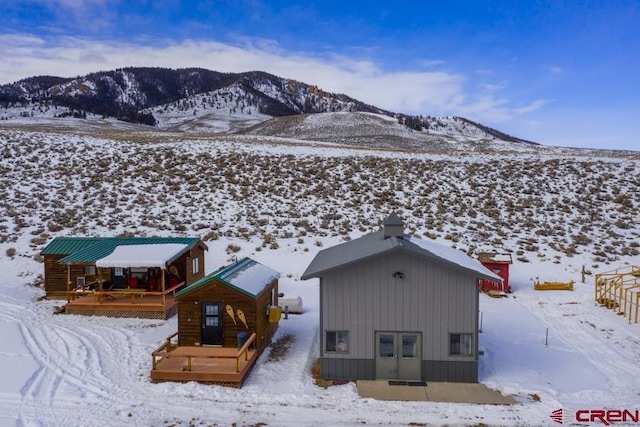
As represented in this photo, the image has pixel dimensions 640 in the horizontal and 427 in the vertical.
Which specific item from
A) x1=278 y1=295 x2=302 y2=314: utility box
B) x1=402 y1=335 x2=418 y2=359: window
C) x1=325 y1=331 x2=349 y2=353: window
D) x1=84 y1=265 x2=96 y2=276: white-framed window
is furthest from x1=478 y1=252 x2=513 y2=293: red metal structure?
x1=84 y1=265 x2=96 y2=276: white-framed window

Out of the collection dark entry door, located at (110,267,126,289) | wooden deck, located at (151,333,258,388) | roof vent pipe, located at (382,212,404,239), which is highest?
roof vent pipe, located at (382,212,404,239)

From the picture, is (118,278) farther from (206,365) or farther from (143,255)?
(206,365)

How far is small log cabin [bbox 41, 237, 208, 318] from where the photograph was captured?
66.8ft

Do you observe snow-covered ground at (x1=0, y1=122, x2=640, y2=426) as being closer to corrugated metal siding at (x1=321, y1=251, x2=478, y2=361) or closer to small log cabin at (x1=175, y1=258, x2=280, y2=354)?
small log cabin at (x1=175, y1=258, x2=280, y2=354)

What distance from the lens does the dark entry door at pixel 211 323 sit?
622 inches

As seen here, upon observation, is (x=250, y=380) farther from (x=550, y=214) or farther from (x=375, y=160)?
(x=375, y=160)

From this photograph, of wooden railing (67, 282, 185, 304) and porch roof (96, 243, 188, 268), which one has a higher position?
porch roof (96, 243, 188, 268)

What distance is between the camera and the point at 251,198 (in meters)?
37.2

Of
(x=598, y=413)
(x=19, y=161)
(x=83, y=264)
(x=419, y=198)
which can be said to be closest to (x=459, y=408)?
(x=598, y=413)

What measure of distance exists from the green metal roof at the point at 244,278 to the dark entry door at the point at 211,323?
2.83 ft

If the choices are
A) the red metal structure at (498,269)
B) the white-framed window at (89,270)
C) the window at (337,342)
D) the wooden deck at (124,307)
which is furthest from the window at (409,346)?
the white-framed window at (89,270)

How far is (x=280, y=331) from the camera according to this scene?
1886 centimetres

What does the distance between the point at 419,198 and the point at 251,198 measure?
1404cm

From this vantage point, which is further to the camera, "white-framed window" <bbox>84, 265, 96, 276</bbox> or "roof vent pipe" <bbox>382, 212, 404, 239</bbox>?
"white-framed window" <bbox>84, 265, 96, 276</bbox>
